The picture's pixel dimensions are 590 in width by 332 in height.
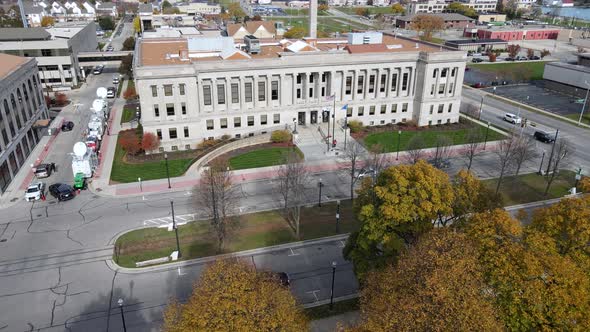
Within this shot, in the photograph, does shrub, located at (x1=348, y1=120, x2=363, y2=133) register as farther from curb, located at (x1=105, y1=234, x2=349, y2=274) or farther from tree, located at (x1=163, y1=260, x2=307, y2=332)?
tree, located at (x1=163, y1=260, x2=307, y2=332)

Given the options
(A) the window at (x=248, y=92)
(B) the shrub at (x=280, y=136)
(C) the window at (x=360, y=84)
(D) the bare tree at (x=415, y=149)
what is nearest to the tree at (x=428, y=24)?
(C) the window at (x=360, y=84)

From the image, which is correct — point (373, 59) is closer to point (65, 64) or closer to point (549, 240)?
point (549, 240)

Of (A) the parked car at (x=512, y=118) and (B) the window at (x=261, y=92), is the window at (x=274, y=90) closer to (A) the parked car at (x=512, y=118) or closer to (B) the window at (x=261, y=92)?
(B) the window at (x=261, y=92)

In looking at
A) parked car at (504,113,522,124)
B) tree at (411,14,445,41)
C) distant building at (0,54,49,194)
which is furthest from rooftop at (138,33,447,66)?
tree at (411,14,445,41)

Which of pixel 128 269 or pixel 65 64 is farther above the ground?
pixel 65 64

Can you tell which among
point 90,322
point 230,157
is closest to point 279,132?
point 230,157

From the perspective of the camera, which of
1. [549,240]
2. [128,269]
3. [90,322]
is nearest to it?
[549,240]
